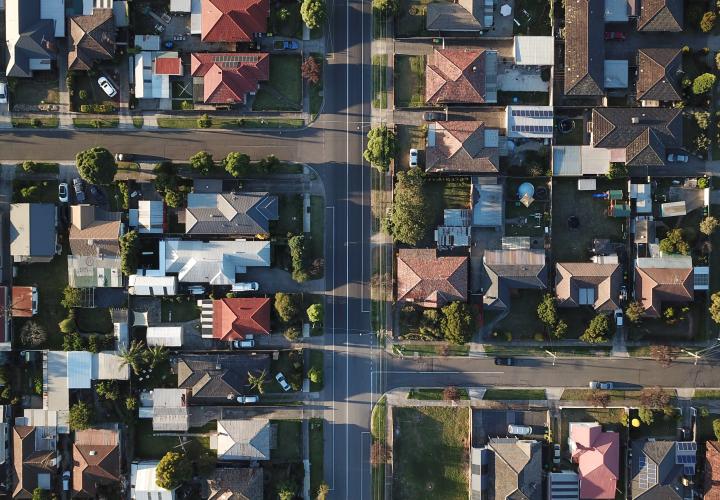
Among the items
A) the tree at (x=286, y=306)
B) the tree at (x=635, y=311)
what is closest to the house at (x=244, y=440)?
the tree at (x=286, y=306)

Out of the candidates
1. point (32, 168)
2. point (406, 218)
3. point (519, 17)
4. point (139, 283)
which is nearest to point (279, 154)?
point (406, 218)

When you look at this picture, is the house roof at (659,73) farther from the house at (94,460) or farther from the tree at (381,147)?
the house at (94,460)

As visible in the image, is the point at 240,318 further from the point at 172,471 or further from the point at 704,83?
the point at 704,83

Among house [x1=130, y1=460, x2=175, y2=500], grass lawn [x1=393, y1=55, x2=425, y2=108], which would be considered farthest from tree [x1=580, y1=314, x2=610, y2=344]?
house [x1=130, y1=460, x2=175, y2=500]

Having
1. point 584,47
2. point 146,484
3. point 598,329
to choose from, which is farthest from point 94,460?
point 584,47

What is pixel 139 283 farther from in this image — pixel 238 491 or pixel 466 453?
pixel 466 453

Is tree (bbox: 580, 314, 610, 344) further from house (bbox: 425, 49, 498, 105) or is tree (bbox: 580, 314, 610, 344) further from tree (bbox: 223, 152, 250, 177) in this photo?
tree (bbox: 223, 152, 250, 177)

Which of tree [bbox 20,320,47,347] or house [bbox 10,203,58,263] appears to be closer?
house [bbox 10,203,58,263]
